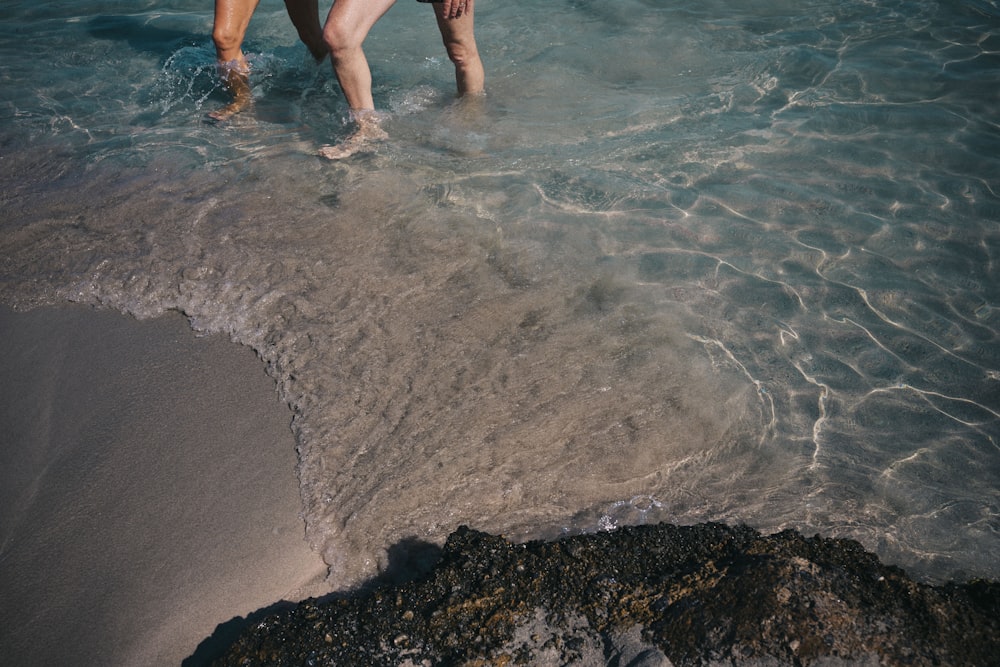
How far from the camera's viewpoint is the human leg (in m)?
4.59

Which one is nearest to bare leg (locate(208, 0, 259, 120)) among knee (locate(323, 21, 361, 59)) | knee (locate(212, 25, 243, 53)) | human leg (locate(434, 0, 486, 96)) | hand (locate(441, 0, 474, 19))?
knee (locate(212, 25, 243, 53))

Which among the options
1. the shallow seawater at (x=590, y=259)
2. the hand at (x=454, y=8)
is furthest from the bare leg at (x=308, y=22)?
the hand at (x=454, y=8)

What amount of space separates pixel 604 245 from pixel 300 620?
2.47 meters

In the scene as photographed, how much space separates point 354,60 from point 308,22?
1.50 meters

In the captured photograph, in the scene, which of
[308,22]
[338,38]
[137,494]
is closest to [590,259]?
[338,38]

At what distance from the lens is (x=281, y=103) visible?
18.0 ft

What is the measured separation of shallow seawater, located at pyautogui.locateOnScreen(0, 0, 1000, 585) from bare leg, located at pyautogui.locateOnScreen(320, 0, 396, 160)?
0.49ft

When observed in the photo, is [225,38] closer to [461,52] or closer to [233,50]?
[233,50]

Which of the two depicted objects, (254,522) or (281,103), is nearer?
(254,522)

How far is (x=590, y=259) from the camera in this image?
3816mm

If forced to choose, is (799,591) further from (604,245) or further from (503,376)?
(604,245)

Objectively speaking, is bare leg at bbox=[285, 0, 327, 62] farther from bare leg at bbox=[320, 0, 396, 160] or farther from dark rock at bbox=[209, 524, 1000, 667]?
dark rock at bbox=[209, 524, 1000, 667]

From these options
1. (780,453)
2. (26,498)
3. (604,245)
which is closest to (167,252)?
(26,498)

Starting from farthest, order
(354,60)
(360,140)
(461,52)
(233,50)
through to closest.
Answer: (233,50) < (461,52) < (360,140) < (354,60)
